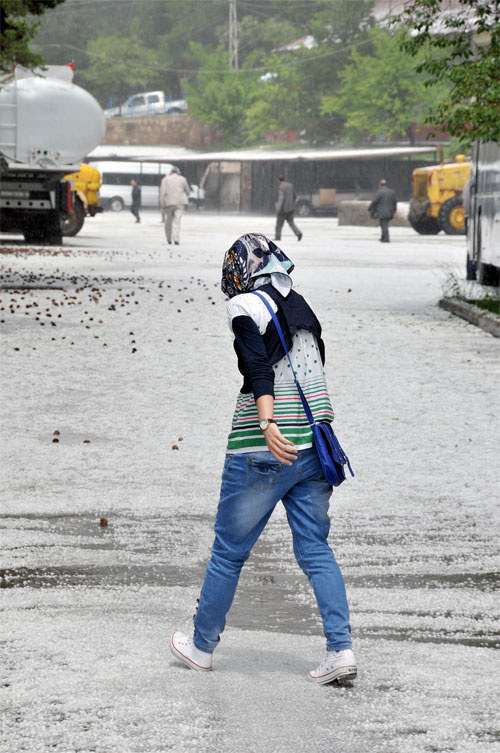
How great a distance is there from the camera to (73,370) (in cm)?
1170

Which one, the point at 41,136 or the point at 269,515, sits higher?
the point at 41,136

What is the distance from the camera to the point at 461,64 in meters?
15.3

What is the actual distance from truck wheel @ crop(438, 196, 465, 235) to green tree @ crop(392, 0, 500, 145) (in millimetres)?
25585

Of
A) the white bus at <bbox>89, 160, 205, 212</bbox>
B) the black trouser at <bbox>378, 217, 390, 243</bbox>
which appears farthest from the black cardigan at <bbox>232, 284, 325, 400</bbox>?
the white bus at <bbox>89, 160, 205, 212</bbox>

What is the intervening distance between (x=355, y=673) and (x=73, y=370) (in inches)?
303

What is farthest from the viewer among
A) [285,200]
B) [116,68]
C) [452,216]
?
[116,68]

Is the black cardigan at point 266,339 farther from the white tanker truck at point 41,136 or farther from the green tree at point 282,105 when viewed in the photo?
the green tree at point 282,105

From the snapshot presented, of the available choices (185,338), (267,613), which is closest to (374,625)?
(267,613)

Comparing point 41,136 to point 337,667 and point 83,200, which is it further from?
point 337,667

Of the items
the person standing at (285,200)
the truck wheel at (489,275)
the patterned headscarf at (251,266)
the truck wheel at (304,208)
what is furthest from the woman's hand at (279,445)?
the truck wheel at (304,208)

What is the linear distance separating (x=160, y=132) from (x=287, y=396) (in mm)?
88303

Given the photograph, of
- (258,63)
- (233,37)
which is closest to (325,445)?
(258,63)

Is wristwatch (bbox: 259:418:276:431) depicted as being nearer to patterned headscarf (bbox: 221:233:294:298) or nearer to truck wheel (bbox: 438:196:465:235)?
patterned headscarf (bbox: 221:233:294:298)

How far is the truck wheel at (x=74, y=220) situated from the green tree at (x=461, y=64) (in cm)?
2021
